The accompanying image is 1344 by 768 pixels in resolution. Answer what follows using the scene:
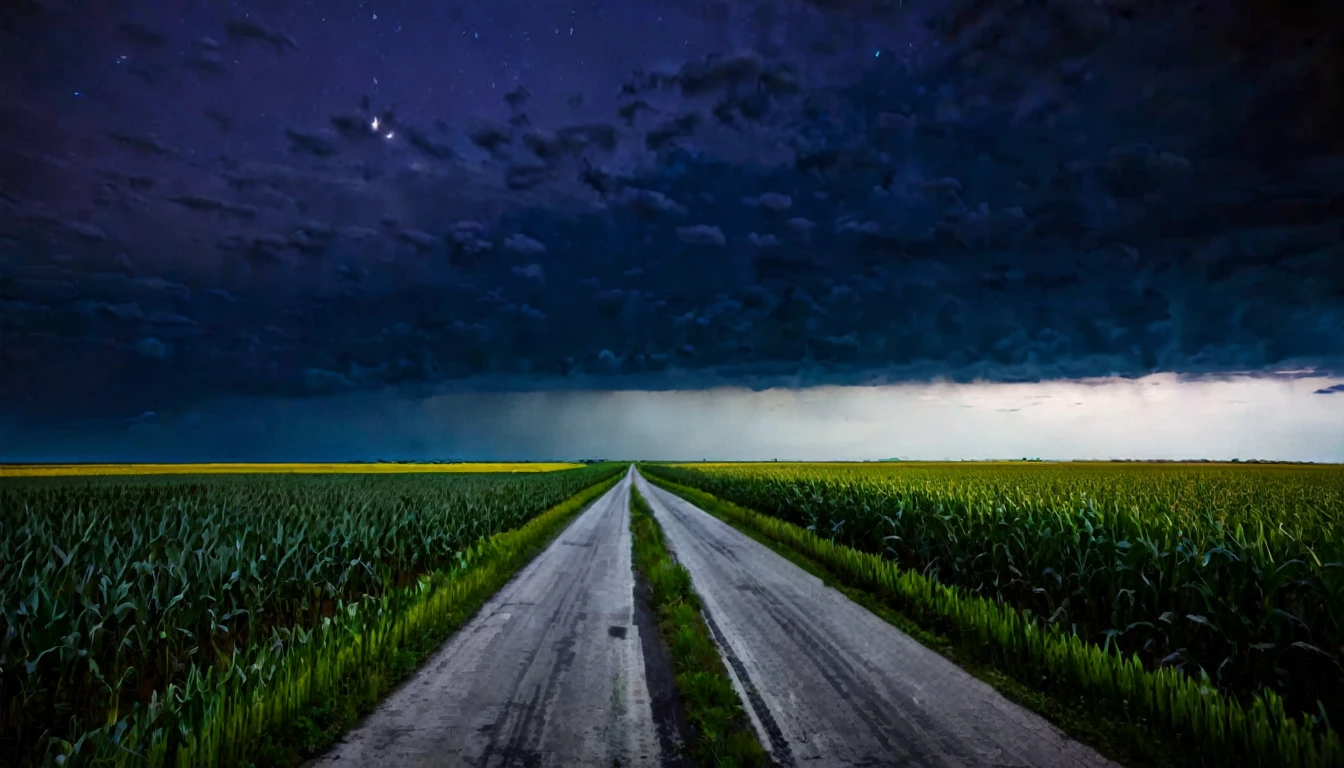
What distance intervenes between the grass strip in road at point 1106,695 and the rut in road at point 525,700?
416 centimetres

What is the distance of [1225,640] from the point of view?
695 centimetres

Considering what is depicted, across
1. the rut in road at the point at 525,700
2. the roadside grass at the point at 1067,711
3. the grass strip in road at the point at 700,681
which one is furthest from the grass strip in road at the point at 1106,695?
the rut in road at the point at 525,700

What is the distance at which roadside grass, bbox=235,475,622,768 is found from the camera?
17.5 ft

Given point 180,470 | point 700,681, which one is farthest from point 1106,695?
point 180,470

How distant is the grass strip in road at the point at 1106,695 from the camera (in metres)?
5.02

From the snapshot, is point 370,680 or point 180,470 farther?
point 180,470

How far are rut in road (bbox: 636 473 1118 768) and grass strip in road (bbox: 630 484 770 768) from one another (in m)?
0.22

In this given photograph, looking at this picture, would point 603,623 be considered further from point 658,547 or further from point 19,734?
point 658,547

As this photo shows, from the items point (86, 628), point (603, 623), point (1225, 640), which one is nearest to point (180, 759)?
point (86, 628)

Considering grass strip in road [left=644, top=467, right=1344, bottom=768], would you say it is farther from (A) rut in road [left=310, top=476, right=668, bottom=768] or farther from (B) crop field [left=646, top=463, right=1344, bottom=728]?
(A) rut in road [left=310, top=476, right=668, bottom=768]

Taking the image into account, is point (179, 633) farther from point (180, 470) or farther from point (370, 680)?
point (180, 470)

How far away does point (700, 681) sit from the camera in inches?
269

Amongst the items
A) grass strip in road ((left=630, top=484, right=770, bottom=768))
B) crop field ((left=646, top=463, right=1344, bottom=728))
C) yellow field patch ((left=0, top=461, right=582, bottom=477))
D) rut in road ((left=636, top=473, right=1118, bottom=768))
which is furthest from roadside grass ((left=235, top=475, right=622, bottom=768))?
yellow field patch ((left=0, top=461, right=582, bottom=477))

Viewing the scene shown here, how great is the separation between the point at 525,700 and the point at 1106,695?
603 centimetres
